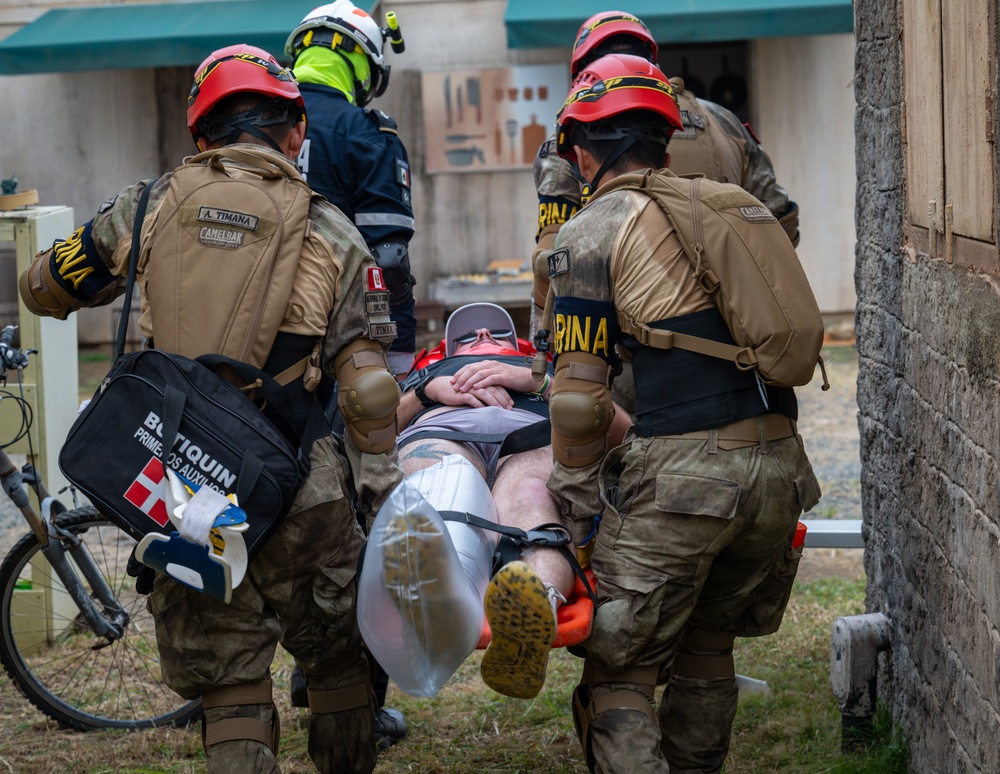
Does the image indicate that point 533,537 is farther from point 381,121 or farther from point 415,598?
point 381,121

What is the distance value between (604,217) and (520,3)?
9.34 meters

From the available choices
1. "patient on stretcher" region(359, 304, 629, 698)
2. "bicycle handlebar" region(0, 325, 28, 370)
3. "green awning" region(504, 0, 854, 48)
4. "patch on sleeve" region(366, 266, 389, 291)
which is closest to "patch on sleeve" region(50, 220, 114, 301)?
"patch on sleeve" region(366, 266, 389, 291)

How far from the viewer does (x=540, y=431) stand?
3922 millimetres

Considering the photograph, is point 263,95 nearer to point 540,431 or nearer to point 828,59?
point 540,431

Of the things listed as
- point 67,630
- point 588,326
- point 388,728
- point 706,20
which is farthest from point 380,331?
point 706,20

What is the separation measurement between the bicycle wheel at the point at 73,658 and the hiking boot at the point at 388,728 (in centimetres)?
74

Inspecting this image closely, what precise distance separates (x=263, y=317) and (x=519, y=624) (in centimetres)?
105

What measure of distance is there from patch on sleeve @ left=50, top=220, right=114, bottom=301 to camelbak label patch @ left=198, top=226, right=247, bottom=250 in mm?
398

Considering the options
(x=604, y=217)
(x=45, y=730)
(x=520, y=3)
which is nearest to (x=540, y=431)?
(x=604, y=217)

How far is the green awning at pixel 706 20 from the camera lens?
11.2 meters

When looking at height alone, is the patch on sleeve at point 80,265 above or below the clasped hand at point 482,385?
above

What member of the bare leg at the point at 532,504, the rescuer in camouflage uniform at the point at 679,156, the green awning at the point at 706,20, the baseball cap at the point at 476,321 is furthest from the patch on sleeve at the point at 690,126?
the green awning at the point at 706,20

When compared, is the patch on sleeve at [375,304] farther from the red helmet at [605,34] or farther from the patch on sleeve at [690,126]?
the red helmet at [605,34]

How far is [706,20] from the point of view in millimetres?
11234
